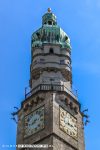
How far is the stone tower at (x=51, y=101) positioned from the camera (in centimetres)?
3984

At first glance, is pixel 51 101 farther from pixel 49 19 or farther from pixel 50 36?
pixel 49 19

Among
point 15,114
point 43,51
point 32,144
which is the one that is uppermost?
point 43,51

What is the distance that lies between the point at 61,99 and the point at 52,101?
1.21 meters

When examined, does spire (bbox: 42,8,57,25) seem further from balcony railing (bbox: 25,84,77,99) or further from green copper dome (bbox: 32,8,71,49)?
balcony railing (bbox: 25,84,77,99)

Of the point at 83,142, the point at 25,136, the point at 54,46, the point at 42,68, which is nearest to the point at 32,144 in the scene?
the point at 25,136

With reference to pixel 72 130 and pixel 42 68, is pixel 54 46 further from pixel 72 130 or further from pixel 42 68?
pixel 72 130

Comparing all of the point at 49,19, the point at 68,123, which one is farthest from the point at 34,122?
the point at 49,19

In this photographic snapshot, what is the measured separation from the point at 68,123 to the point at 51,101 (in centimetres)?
213

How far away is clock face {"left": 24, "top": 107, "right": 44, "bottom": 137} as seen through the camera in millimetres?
40562

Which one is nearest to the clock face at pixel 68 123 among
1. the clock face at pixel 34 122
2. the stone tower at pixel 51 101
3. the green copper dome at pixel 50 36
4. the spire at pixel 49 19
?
the stone tower at pixel 51 101

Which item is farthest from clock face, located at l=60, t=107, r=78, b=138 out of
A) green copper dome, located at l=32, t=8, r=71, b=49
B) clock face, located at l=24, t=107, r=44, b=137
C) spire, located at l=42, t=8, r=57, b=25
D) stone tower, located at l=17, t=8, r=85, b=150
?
spire, located at l=42, t=8, r=57, b=25

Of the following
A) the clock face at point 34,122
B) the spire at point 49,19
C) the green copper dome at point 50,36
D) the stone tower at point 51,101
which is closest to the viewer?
the stone tower at point 51,101

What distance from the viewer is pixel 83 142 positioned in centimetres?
4162

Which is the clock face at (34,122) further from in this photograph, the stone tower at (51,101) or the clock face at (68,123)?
the clock face at (68,123)
